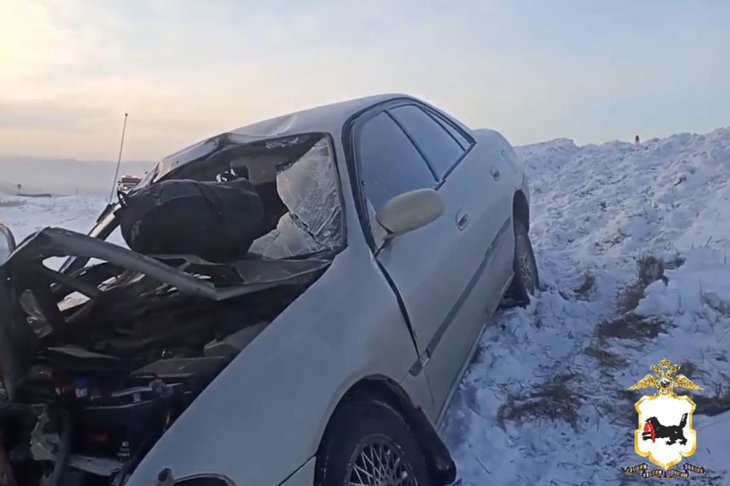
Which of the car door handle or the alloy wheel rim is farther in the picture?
the car door handle

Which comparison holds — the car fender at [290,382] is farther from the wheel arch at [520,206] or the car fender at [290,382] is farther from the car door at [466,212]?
the wheel arch at [520,206]

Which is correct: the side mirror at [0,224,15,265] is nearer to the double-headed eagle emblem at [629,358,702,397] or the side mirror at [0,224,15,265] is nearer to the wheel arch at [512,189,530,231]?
the wheel arch at [512,189,530,231]

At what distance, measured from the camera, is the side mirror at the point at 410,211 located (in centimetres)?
337

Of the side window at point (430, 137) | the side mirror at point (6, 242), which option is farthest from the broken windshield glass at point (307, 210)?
the side mirror at point (6, 242)

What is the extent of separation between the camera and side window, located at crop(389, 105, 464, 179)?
14.8 feet

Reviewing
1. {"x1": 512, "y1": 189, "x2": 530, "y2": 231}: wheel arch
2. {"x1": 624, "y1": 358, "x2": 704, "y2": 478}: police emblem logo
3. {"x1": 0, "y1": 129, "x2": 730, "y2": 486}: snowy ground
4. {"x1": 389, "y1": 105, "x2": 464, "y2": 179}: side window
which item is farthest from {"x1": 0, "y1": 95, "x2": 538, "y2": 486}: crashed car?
{"x1": 512, "y1": 189, "x2": 530, "y2": 231}: wheel arch

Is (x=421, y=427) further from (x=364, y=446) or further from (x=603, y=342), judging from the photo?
(x=603, y=342)

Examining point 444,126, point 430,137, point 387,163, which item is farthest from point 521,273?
point 387,163

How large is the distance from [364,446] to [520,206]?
10.6ft

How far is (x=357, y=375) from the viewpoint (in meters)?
2.81

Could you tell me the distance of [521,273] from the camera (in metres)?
5.37

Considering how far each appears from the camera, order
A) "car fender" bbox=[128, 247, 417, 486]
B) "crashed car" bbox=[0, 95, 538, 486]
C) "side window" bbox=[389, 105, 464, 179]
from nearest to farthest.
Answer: "car fender" bbox=[128, 247, 417, 486]
"crashed car" bbox=[0, 95, 538, 486]
"side window" bbox=[389, 105, 464, 179]

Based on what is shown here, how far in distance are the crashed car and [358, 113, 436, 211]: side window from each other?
13 mm

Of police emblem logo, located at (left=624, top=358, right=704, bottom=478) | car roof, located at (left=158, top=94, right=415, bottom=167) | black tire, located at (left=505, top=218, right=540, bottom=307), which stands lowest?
police emblem logo, located at (left=624, top=358, right=704, bottom=478)
